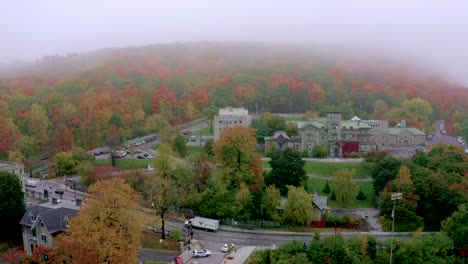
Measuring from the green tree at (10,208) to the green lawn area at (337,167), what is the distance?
31223 millimetres

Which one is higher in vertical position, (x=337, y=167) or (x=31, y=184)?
(x=31, y=184)

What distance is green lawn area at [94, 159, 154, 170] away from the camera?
2379 inches

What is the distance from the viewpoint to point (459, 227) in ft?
123

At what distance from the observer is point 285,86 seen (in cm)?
9950

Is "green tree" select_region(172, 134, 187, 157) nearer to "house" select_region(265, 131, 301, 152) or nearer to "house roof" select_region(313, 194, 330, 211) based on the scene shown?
"house" select_region(265, 131, 301, 152)

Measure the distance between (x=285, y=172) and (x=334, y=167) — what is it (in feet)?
38.7

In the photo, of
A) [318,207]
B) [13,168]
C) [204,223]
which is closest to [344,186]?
[318,207]

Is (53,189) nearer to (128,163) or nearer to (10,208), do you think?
(10,208)

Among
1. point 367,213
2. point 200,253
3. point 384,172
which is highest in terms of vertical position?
point 384,172

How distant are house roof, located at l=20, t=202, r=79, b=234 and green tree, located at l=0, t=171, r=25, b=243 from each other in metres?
1.55

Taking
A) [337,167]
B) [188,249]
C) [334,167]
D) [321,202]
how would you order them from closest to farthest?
[188,249]
[321,202]
[337,167]
[334,167]

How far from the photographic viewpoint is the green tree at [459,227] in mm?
36688

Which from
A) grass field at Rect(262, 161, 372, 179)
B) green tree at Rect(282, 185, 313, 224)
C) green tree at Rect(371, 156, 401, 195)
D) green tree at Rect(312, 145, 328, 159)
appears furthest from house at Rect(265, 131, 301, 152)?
green tree at Rect(282, 185, 313, 224)

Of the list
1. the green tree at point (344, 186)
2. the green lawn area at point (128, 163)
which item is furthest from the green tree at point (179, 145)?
the green tree at point (344, 186)
